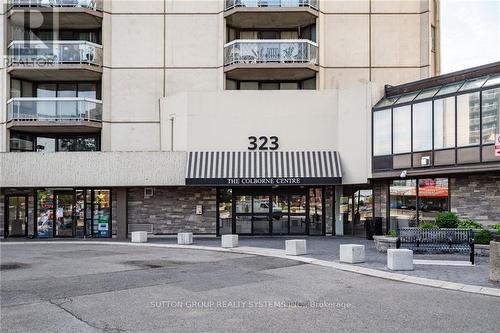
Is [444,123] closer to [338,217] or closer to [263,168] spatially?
[338,217]

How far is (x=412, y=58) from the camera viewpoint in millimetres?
27766

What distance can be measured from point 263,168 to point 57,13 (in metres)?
14.3

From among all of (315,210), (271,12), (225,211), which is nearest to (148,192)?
(225,211)

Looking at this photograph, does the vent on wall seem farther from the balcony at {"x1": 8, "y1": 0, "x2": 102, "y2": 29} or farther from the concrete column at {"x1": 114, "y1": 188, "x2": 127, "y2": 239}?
the balcony at {"x1": 8, "y1": 0, "x2": 102, "y2": 29}

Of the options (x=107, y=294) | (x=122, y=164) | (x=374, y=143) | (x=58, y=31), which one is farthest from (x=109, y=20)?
(x=107, y=294)

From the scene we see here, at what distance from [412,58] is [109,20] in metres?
17.3

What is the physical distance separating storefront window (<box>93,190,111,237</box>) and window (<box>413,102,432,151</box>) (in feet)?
52.5

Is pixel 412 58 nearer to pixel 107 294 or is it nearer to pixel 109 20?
pixel 109 20

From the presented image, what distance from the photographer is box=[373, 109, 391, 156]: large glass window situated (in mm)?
22297

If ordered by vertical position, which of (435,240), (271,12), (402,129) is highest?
(271,12)

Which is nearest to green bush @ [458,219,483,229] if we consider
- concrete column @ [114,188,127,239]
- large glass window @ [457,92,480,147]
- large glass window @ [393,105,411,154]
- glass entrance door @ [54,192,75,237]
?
large glass window @ [457,92,480,147]

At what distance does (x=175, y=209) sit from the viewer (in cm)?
2586

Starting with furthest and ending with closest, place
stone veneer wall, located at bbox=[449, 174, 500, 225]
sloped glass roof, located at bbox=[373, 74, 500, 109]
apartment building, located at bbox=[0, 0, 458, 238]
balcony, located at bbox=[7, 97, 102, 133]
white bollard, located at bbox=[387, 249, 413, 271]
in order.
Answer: balcony, located at bbox=[7, 97, 102, 133] < apartment building, located at bbox=[0, 0, 458, 238] < stone veneer wall, located at bbox=[449, 174, 500, 225] < sloped glass roof, located at bbox=[373, 74, 500, 109] < white bollard, located at bbox=[387, 249, 413, 271]

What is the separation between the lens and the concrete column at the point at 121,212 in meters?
25.7
